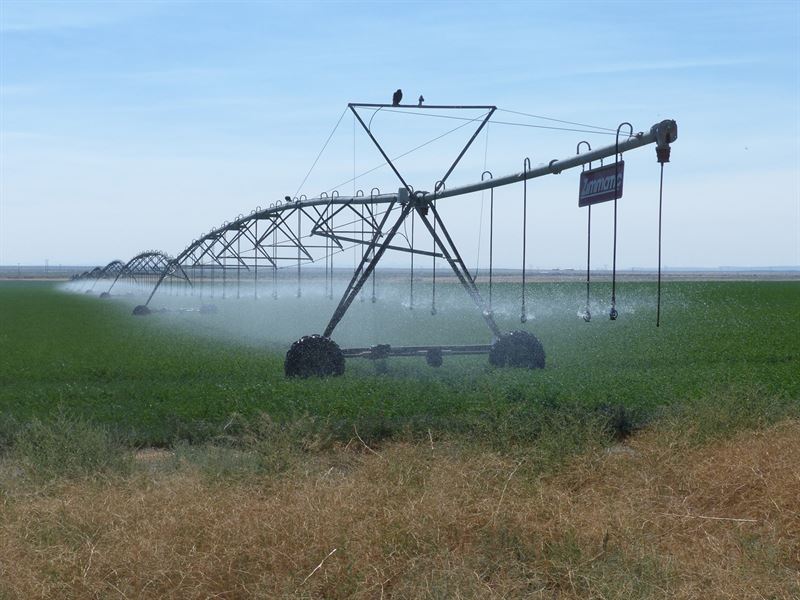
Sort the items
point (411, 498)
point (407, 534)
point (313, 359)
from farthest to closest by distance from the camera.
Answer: point (313, 359) < point (411, 498) < point (407, 534)

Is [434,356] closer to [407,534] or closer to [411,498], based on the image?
[411,498]

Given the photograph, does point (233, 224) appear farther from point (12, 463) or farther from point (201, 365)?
point (12, 463)

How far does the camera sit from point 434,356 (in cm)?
1862

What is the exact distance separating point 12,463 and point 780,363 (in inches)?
663

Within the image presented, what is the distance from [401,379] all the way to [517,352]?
273 cm

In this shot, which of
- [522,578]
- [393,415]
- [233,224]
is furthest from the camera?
[233,224]

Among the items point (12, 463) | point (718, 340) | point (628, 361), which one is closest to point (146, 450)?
A: point (12, 463)

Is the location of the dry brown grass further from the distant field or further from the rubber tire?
the rubber tire

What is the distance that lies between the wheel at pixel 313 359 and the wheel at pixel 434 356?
1.76m

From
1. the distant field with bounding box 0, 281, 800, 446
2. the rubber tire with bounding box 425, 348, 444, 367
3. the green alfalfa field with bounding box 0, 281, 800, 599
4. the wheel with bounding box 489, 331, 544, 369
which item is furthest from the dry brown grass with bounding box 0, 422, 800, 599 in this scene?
the wheel with bounding box 489, 331, 544, 369

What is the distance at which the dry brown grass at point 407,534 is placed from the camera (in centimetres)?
643

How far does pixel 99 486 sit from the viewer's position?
8.23 meters

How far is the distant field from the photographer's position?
40.3 ft

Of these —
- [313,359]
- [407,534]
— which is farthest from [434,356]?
[407,534]
